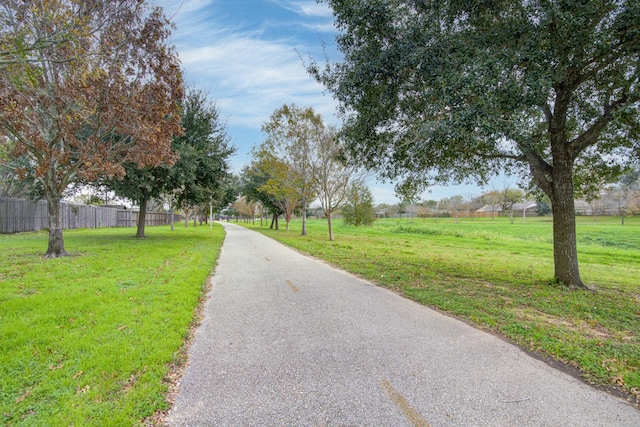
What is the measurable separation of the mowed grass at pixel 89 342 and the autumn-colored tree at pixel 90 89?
393 centimetres

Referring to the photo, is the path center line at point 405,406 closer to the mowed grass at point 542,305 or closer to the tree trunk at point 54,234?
the mowed grass at point 542,305

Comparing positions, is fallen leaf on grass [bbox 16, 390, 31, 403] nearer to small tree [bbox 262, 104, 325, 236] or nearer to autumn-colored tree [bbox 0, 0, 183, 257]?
autumn-colored tree [bbox 0, 0, 183, 257]

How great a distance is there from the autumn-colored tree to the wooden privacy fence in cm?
1084

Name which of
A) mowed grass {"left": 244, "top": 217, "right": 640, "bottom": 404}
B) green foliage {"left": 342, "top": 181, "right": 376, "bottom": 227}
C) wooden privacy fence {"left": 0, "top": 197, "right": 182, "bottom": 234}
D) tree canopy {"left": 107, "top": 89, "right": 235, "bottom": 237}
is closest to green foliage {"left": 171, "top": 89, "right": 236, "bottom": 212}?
tree canopy {"left": 107, "top": 89, "right": 235, "bottom": 237}

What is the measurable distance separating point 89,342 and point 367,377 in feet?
10.9

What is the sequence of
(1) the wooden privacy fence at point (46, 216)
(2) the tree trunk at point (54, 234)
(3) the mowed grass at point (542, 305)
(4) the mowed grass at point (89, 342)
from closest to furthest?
(4) the mowed grass at point (89, 342) < (3) the mowed grass at point (542, 305) < (2) the tree trunk at point (54, 234) < (1) the wooden privacy fence at point (46, 216)

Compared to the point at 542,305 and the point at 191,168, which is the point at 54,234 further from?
the point at 542,305

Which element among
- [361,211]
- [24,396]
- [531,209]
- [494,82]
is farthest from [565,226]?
[531,209]

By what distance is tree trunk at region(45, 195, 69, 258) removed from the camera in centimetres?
1085

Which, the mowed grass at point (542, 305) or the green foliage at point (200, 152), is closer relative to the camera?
the mowed grass at point (542, 305)

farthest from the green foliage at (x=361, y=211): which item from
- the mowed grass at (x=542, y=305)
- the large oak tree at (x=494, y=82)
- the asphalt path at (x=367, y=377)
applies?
the asphalt path at (x=367, y=377)

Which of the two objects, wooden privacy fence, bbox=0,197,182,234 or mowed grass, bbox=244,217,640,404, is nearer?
mowed grass, bbox=244,217,640,404

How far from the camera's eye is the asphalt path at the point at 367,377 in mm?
2562

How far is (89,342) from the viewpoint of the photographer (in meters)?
3.88
